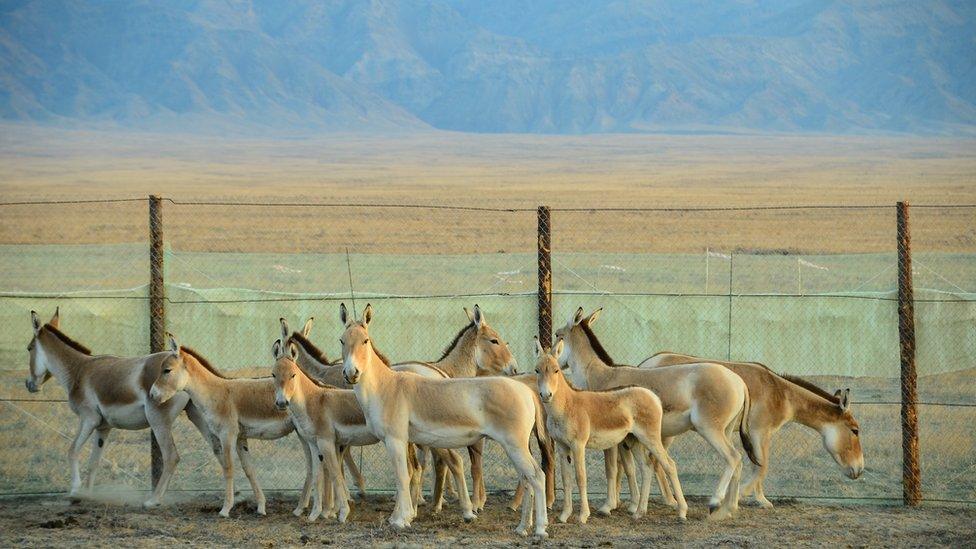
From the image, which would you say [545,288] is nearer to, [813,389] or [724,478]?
[724,478]

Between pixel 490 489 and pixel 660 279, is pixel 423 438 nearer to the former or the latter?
pixel 490 489

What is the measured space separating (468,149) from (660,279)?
418 ft

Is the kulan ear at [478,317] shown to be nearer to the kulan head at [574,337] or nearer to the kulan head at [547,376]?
the kulan head at [574,337]

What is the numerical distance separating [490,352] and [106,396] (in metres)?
4.03

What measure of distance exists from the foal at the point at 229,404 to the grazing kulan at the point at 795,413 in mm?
4499

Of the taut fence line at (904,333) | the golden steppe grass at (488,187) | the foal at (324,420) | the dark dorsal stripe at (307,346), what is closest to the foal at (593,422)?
the taut fence line at (904,333)

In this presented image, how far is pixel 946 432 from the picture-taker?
16.7 m

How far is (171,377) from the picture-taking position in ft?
42.1

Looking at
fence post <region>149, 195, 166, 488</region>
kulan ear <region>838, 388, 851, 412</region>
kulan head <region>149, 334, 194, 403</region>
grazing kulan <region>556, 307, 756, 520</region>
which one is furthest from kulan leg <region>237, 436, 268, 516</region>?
kulan ear <region>838, 388, 851, 412</region>

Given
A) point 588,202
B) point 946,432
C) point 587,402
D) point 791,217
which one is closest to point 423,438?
point 587,402

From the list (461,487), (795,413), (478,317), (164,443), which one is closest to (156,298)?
(164,443)

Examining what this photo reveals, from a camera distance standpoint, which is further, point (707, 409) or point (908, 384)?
point (908, 384)

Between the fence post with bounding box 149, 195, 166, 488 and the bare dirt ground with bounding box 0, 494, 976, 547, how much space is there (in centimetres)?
66

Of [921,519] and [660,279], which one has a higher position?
[660,279]
